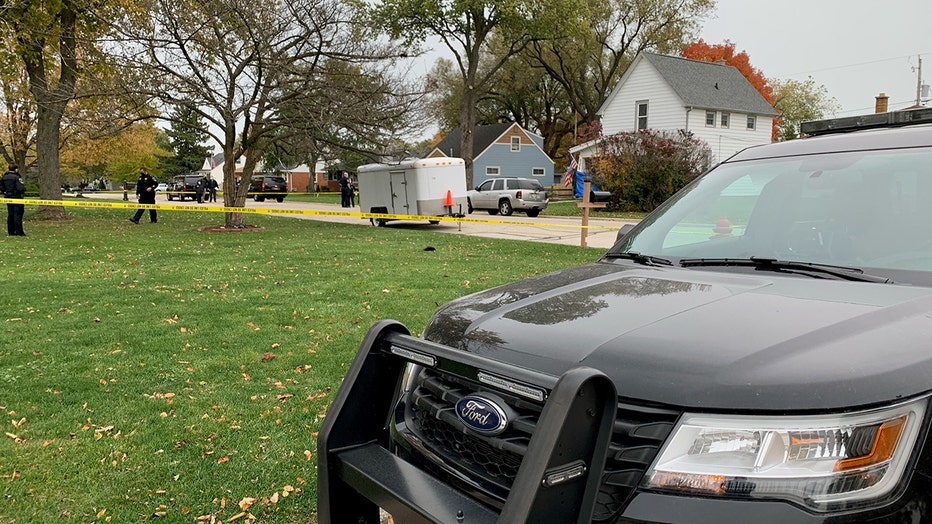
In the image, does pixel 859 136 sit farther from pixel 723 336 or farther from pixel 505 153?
pixel 505 153

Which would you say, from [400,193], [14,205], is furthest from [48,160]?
[400,193]

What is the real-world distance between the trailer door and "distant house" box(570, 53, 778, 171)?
1506cm

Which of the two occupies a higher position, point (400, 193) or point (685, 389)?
point (400, 193)

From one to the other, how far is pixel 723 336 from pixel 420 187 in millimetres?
19802

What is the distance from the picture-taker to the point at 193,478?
356cm

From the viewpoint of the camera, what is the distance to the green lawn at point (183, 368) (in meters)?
3.44

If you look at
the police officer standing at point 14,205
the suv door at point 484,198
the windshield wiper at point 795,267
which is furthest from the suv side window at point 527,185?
the windshield wiper at point 795,267

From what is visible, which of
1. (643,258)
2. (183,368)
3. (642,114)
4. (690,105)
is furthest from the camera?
(642,114)

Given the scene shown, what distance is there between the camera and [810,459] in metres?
1.53

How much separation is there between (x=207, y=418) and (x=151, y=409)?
464 mm

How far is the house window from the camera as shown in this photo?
36.2 m

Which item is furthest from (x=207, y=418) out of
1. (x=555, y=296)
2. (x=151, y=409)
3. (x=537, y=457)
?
(x=537, y=457)

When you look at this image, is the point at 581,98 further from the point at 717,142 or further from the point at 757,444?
the point at 757,444

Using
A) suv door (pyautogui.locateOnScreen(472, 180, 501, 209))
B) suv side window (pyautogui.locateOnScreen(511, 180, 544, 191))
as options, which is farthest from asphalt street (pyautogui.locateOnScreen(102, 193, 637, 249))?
suv door (pyautogui.locateOnScreen(472, 180, 501, 209))
